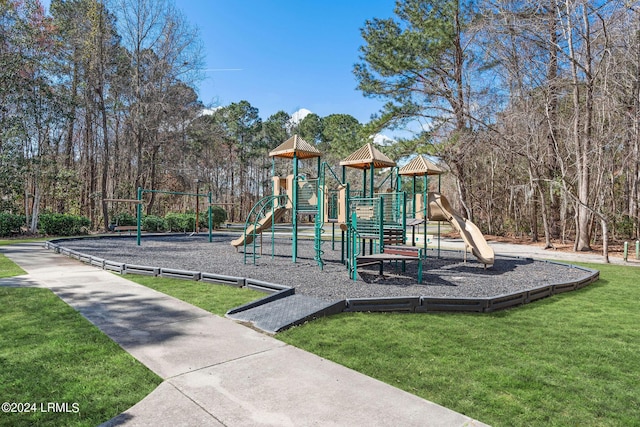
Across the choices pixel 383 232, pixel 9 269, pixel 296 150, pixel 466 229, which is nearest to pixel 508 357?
pixel 383 232

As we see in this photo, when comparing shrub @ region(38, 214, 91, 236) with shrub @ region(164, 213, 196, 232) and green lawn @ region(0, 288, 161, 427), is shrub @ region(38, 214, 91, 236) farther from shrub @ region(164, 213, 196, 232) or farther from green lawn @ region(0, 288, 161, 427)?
green lawn @ region(0, 288, 161, 427)

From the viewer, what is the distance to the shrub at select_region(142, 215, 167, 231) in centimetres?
2350

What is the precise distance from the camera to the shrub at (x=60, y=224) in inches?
739

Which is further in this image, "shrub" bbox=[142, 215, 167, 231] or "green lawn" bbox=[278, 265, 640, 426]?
"shrub" bbox=[142, 215, 167, 231]

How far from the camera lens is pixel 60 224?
755 inches

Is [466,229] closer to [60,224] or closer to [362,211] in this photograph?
[362,211]

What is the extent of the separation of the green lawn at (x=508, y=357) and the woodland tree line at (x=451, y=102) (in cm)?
884

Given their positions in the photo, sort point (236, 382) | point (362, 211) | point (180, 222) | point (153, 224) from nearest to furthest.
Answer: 1. point (236, 382)
2. point (362, 211)
3. point (153, 224)
4. point (180, 222)

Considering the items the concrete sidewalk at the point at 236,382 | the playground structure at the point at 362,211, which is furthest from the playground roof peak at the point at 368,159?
the concrete sidewalk at the point at 236,382

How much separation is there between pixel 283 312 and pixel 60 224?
62.4ft

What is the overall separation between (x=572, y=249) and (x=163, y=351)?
1827cm

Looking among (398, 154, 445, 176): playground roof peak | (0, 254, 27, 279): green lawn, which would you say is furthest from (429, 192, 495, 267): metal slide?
(0, 254, 27, 279): green lawn

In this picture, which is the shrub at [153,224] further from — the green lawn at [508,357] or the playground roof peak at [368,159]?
the green lawn at [508,357]

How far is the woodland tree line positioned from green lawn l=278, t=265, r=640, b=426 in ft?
29.0
